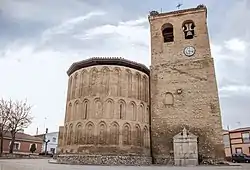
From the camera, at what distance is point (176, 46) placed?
2195cm

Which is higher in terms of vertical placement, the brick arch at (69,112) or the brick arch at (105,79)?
the brick arch at (105,79)

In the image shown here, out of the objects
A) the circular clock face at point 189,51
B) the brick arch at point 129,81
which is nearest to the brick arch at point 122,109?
the brick arch at point 129,81

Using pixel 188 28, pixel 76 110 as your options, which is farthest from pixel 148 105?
pixel 188 28

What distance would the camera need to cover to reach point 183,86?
20484 mm

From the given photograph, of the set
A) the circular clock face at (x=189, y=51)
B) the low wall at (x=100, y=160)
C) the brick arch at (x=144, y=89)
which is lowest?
the low wall at (x=100, y=160)

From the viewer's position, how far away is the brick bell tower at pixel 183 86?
19.0 meters

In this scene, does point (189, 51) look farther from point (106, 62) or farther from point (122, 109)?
point (122, 109)

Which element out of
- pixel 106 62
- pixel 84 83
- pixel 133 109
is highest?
pixel 106 62

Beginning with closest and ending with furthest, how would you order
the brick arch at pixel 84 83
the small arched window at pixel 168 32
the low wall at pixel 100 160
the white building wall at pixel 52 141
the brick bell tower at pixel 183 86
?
the low wall at pixel 100 160
the brick bell tower at pixel 183 86
the brick arch at pixel 84 83
the small arched window at pixel 168 32
the white building wall at pixel 52 141

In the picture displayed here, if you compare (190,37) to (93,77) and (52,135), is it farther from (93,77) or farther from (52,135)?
(52,135)

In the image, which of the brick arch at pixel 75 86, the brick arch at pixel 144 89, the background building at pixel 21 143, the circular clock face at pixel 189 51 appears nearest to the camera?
the brick arch at pixel 75 86

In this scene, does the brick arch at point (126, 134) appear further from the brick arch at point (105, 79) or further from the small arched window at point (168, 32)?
the small arched window at point (168, 32)

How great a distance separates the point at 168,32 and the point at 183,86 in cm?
602

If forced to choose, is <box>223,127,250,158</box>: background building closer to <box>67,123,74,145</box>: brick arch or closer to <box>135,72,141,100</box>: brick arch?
<box>135,72,141,100</box>: brick arch
